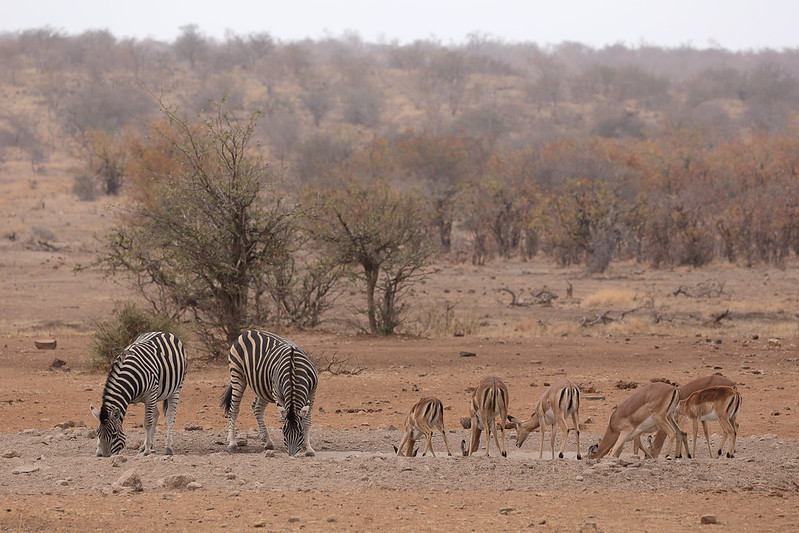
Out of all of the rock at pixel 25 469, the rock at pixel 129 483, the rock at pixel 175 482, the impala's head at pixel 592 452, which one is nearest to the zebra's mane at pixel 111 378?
the rock at pixel 25 469

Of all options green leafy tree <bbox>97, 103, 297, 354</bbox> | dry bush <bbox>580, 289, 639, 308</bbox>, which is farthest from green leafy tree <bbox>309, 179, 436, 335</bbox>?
dry bush <bbox>580, 289, 639, 308</bbox>

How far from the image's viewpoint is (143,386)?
1023 centimetres

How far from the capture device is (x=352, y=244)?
2056cm

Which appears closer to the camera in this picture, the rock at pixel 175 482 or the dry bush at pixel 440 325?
the rock at pixel 175 482

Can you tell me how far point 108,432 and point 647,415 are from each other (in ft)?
17.2

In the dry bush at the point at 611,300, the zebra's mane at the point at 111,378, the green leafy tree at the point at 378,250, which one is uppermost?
the green leafy tree at the point at 378,250

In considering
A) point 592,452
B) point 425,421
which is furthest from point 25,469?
point 592,452

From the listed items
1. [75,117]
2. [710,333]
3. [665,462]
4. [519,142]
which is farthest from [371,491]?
[75,117]

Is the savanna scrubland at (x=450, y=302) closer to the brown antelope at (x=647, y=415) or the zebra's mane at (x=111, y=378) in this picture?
the brown antelope at (x=647, y=415)

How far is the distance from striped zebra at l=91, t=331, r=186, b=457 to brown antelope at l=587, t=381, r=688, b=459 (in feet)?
14.8

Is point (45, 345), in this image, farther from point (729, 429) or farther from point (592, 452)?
point (729, 429)

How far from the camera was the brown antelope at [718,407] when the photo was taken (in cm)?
912

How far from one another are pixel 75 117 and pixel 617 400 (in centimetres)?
6196

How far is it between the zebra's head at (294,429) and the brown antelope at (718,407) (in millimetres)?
3778
